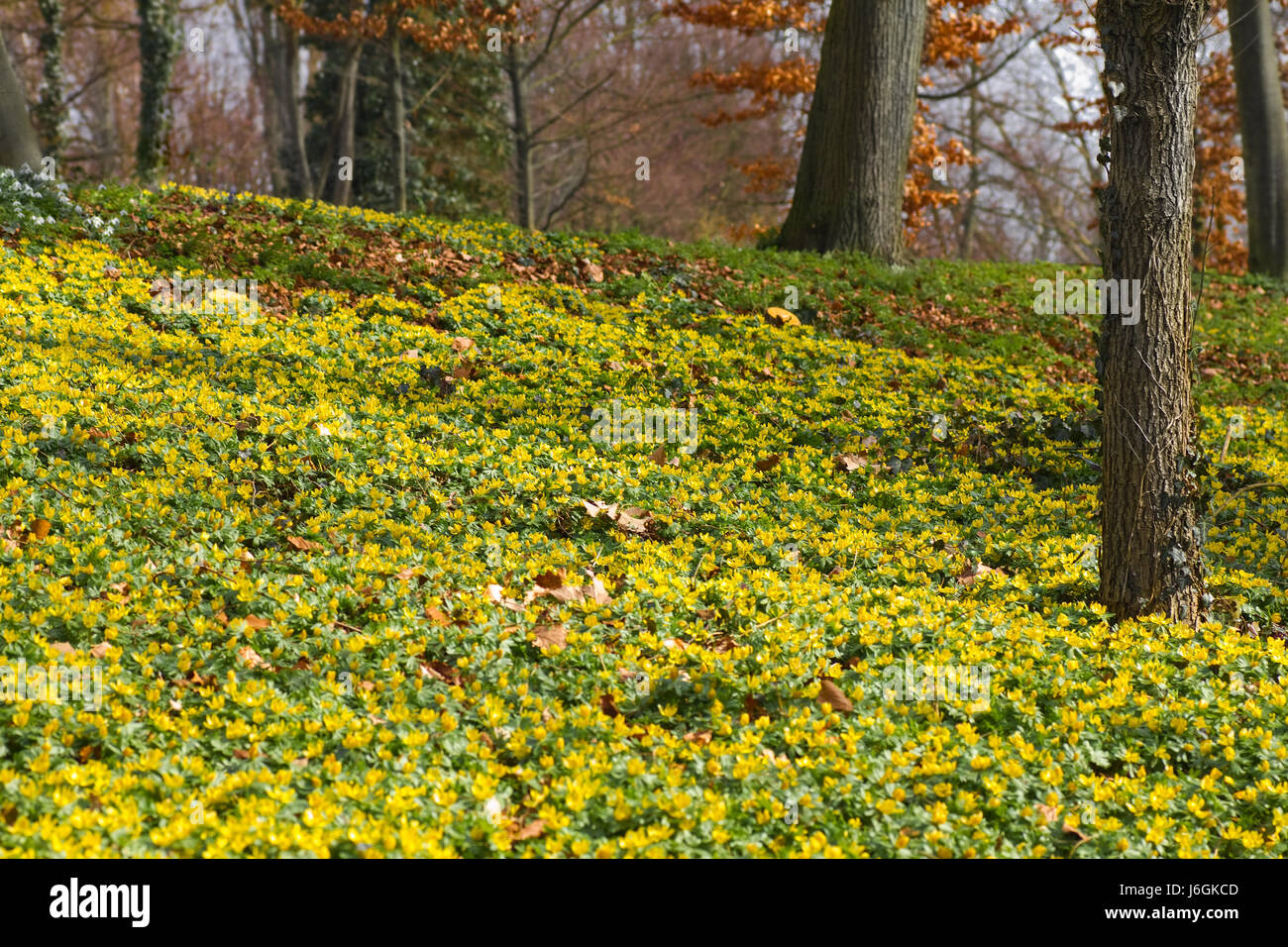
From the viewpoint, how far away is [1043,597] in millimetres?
4973

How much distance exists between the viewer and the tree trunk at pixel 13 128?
9766mm

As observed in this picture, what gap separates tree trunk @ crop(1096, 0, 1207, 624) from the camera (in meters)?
4.64

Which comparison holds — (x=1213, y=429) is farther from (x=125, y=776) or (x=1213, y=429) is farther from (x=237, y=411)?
(x=125, y=776)

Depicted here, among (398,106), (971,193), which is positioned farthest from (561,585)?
(971,193)

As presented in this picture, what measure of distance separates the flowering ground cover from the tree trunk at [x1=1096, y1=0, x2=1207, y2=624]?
29cm

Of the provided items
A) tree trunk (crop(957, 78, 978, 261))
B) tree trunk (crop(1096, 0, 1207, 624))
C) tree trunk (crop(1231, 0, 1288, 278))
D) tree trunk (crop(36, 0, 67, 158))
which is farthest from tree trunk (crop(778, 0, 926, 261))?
tree trunk (crop(957, 78, 978, 261))

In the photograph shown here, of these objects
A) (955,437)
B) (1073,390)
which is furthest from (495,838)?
(1073,390)

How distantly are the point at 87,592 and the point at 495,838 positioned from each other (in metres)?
2.15

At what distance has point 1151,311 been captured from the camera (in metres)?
4.74

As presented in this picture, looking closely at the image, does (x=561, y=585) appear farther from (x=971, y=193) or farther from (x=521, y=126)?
(x=971, y=193)

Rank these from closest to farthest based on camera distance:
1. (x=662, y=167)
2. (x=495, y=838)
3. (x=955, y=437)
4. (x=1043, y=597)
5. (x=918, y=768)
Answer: (x=495, y=838) → (x=918, y=768) → (x=1043, y=597) → (x=955, y=437) → (x=662, y=167)

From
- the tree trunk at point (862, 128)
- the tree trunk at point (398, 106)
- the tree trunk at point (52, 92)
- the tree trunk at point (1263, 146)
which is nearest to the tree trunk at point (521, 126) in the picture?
the tree trunk at point (398, 106)

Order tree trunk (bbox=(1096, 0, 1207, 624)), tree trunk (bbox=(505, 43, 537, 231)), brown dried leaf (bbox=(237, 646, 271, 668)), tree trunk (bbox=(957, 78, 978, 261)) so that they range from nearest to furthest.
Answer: brown dried leaf (bbox=(237, 646, 271, 668)), tree trunk (bbox=(1096, 0, 1207, 624)), tree trunk (bbox=(505, 43, 537, 231)), tree trunk (bbox=(957, 78, 978, 261))

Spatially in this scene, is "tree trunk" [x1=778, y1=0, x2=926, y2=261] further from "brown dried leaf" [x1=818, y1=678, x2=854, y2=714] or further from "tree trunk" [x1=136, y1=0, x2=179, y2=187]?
"tree trunk" [x1=136, y1=0, x2=179, y2=187]
